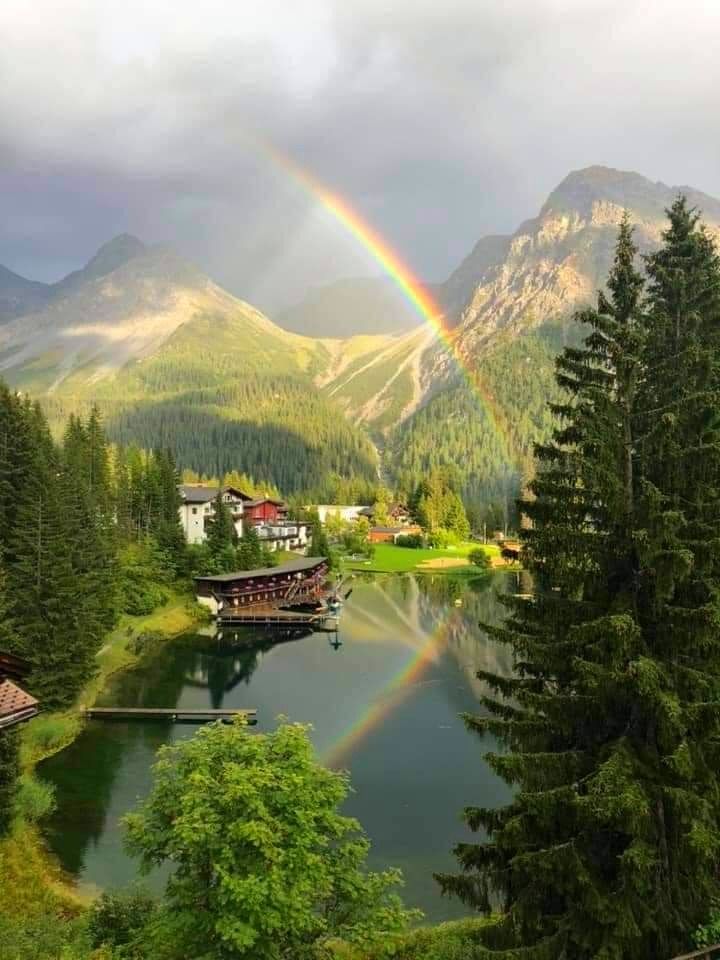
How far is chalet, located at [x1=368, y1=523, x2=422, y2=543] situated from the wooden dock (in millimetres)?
97211

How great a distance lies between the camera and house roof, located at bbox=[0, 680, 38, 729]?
12336 millimetres

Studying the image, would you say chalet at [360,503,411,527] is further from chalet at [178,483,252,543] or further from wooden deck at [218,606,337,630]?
wooden deck at [218,606,337,630]

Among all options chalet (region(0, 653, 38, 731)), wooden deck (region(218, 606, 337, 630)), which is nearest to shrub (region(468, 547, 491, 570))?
wooden deck (region(218, 606, 337, 630))

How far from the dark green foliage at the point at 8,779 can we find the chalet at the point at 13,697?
1216 cm

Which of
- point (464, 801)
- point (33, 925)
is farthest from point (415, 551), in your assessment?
point (33, 925)

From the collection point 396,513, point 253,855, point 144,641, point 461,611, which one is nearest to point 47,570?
point 144,641

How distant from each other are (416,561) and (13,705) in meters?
106

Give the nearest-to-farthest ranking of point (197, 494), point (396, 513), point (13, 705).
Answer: point (13, 705) → point (197, 494) → point (396, 513)

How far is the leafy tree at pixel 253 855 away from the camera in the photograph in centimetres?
1013

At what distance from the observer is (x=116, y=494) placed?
7512 centimetres

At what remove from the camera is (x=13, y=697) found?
42.8 feet

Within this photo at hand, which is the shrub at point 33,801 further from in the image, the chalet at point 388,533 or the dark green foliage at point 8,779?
the chalet at point 388,533

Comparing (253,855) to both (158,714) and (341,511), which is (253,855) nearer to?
(158,714)

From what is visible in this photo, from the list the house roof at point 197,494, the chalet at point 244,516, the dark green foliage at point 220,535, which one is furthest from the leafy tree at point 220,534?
the house roof at point 197,494
